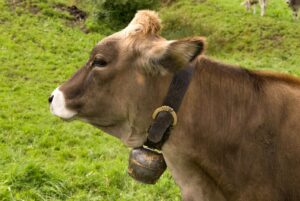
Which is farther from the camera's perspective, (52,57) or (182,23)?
Result: (182,23)

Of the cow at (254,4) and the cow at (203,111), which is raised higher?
the cow at (203,111)

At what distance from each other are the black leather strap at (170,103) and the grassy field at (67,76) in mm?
2917

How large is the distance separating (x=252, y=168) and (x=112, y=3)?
14045 millimetres

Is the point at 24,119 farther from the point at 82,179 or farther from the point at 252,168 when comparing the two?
the point at 252,168

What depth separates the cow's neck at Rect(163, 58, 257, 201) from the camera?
9.68ft

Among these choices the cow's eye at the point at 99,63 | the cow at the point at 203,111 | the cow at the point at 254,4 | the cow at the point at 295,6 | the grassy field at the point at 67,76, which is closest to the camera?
the cow at the point at 203,111

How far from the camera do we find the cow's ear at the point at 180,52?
2.75m

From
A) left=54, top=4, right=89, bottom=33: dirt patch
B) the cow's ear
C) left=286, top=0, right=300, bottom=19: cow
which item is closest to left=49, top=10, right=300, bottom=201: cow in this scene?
the cow's ear

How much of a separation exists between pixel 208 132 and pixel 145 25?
0.76 m

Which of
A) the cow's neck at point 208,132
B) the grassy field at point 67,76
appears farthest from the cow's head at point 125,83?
the grassy field at point 67,76

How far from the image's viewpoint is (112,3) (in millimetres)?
16391

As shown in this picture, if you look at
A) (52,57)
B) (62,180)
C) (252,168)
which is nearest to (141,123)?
(252,168)

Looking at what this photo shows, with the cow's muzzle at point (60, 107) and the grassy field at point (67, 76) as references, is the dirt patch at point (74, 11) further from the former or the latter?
the cow's muzzle at point (60, 107)

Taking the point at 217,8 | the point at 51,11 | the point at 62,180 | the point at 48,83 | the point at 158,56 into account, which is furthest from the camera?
the point at 217,8
